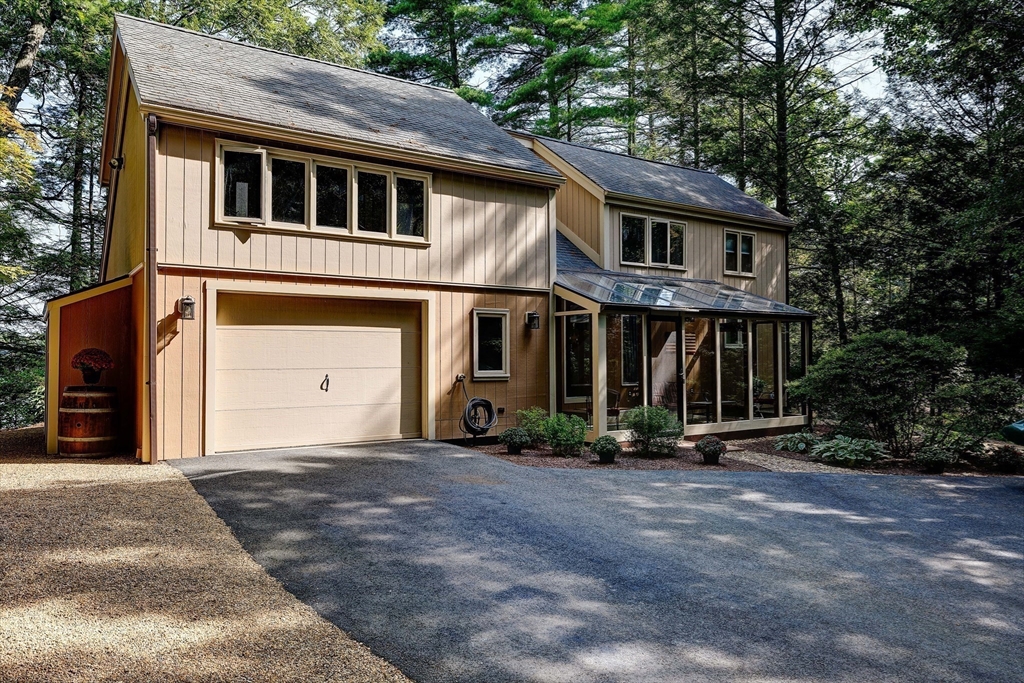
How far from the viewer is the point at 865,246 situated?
770 inches

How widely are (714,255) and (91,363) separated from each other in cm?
1335

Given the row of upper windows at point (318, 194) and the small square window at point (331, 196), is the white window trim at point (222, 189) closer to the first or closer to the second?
the row of upper windows at point (318, 194)

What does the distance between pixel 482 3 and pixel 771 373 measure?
681 inches

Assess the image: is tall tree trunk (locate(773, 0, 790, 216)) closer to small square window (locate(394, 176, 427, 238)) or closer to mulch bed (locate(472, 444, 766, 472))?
mulch bed (locate(472, 444, 766, 472))

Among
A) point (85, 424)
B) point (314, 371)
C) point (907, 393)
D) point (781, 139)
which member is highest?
point (781, 139)

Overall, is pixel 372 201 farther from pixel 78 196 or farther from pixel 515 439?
pixel 78 196

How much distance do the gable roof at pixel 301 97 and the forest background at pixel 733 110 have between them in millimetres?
4190

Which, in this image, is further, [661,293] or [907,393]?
[661,293]

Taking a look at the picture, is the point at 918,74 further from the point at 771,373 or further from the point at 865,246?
the point at 771,373

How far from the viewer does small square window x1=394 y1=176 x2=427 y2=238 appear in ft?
34.0

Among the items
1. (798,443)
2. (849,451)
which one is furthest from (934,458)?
(798,443)

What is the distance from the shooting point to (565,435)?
32.7 ft

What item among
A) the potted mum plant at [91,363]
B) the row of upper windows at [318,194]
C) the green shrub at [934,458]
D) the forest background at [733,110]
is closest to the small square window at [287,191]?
the row of upper windows at [318,194]

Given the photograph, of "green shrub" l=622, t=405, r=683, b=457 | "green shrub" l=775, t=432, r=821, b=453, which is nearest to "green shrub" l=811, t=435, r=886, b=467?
"green shrub" l=775, t=432, r=821, b=453
